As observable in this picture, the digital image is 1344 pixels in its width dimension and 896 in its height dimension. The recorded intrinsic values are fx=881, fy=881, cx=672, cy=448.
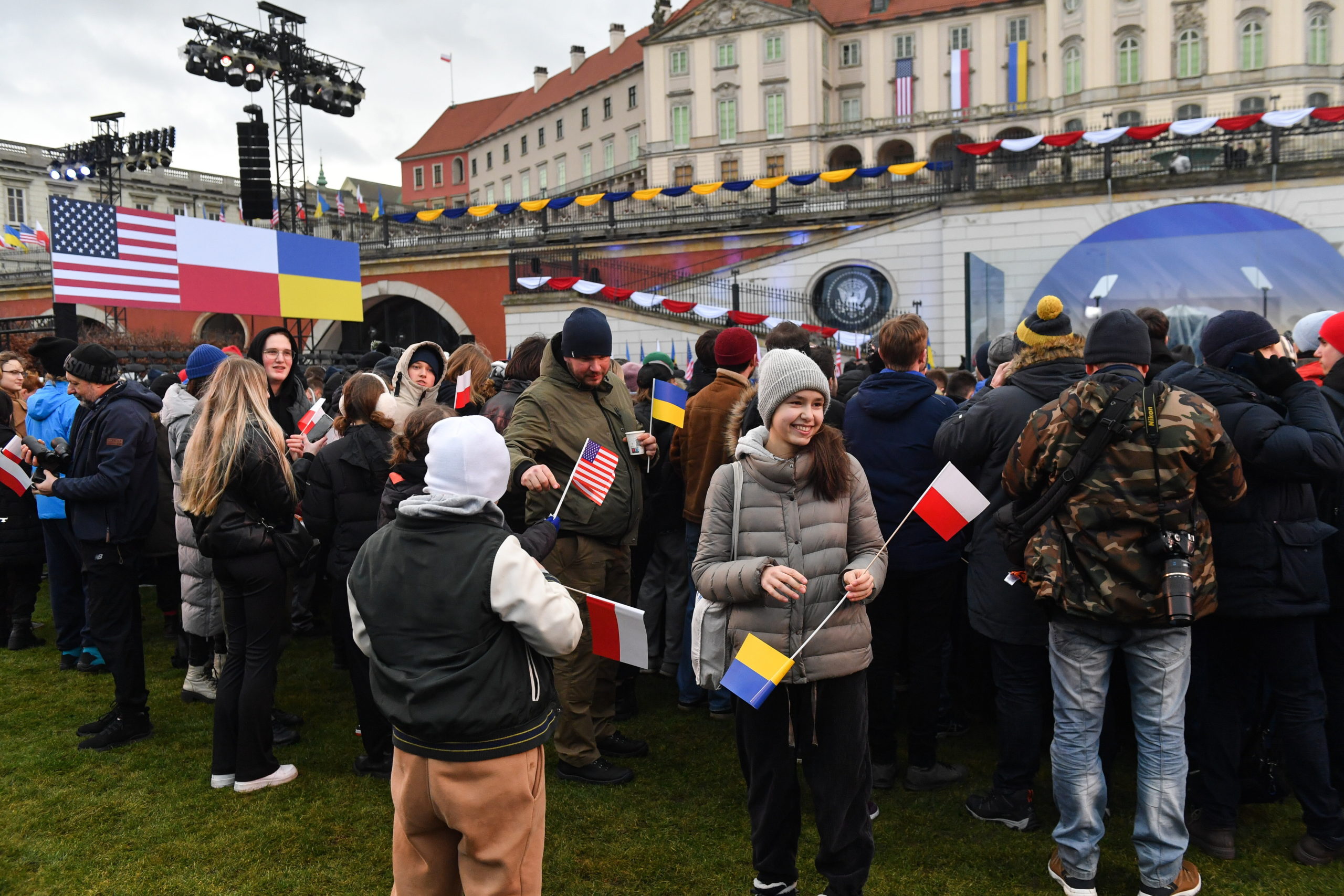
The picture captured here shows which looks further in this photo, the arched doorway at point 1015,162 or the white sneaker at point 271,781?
the arched doorway at point 1015,162

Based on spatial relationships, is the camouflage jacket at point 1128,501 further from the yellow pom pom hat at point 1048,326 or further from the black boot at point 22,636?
the black boot at point 22,636

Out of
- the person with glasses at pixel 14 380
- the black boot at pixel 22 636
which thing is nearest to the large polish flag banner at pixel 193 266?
the person with glasses at pixel 14 380

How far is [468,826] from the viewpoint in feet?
8.34

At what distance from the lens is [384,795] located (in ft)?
14.4

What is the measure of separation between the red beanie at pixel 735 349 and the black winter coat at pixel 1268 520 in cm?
222

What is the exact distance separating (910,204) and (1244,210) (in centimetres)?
821

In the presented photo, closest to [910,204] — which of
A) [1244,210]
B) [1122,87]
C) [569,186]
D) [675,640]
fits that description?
[1244,210]

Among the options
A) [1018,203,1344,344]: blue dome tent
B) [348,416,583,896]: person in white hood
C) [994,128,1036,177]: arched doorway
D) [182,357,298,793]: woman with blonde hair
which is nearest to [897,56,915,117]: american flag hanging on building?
[994,128,1036,177]: arched doorway

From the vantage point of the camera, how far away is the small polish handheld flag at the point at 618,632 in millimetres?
3254

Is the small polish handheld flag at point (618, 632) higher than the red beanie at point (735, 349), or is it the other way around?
the red beanie at point (735, 349)

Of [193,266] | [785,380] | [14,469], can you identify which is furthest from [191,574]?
[193,266]

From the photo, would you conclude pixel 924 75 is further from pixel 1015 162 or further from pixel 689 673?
pixel 689 673

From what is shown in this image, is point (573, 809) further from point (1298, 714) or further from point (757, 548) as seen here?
point (1298, 714)

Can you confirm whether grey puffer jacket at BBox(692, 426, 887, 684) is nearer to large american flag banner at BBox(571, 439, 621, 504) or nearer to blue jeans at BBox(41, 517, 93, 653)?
large american flag banner at BBox(571, 439, 621, 504)
